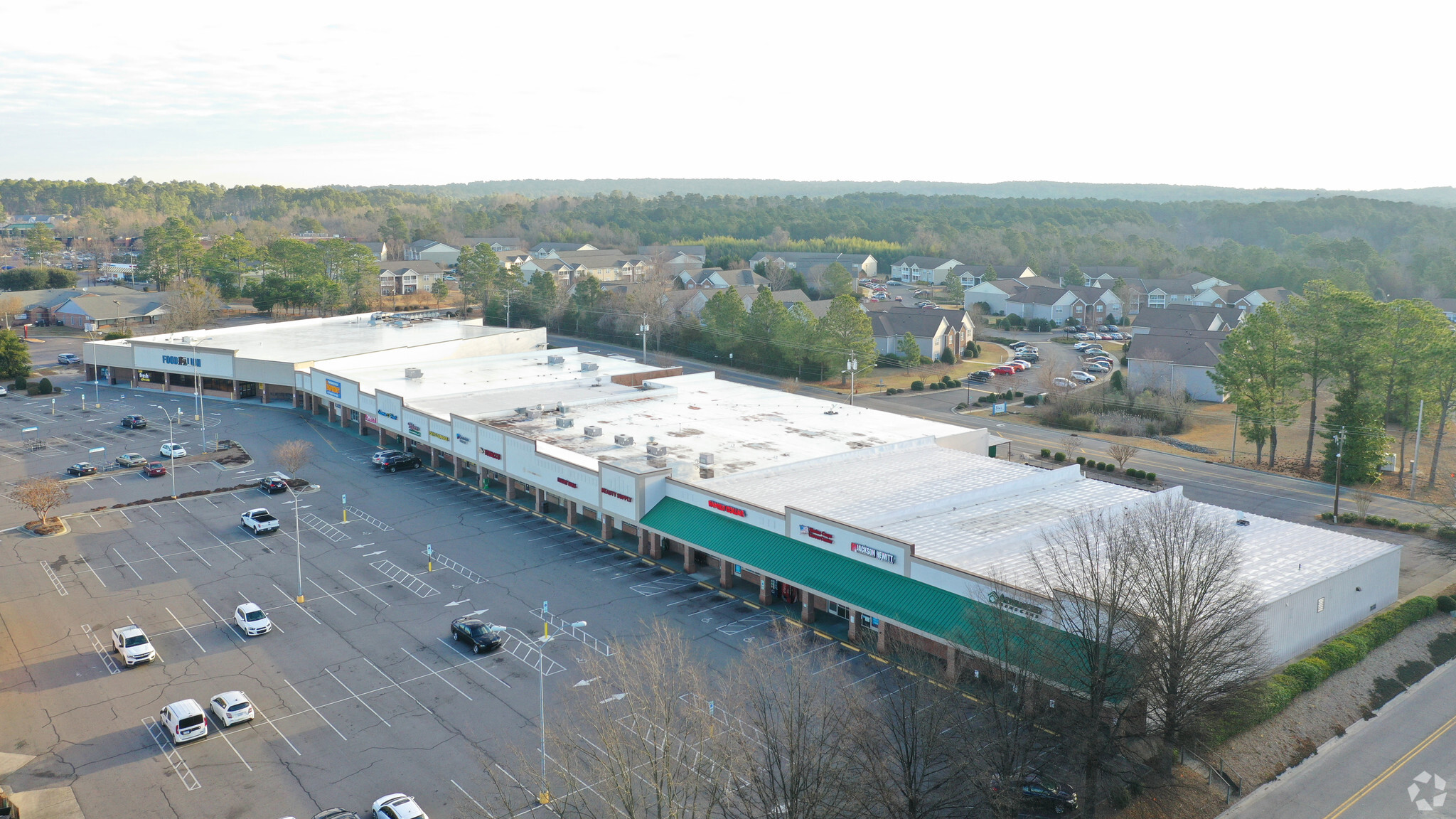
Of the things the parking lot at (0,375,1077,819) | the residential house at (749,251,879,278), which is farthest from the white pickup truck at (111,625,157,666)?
the residential house at (749,251,879,278)

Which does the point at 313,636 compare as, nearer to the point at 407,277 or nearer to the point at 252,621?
the point at 252,621

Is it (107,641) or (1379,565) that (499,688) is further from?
(1379,565)

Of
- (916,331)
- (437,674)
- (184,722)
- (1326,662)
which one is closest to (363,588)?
(437,674)

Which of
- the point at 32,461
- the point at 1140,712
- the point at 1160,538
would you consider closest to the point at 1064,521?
the point at 1160,538

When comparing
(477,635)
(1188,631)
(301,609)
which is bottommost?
(301,609)

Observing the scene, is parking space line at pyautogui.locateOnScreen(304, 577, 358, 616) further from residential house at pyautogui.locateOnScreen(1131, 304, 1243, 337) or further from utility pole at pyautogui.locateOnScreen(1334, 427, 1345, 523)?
residential house at pyautogui.locateOnScreen(1131, 304, 1243, 337)
